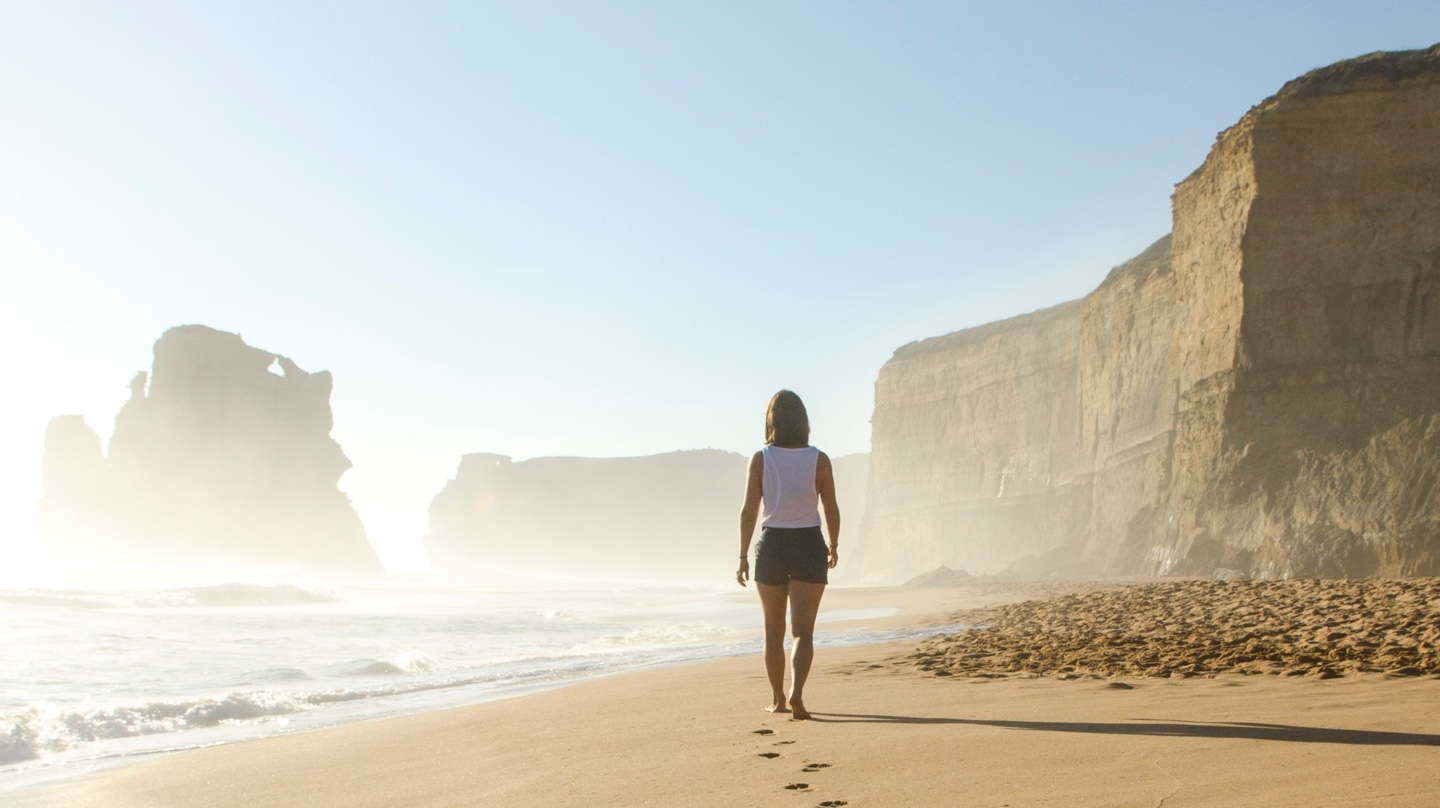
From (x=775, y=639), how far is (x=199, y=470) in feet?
226

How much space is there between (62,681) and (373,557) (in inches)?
2619

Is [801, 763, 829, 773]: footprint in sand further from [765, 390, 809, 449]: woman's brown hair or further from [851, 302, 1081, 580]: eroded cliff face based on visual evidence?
[851, 302, 1081, 580]: eroded cliff face

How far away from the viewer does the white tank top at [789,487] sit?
Answer: 4816 millimetres

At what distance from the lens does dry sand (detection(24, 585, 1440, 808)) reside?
2789mm

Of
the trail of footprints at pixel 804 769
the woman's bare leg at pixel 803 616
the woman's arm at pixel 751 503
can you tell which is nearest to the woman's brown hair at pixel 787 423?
the woman's arm at pixel 751 503

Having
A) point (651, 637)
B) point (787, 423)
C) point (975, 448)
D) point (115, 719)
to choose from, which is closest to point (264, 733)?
point (115, 719)

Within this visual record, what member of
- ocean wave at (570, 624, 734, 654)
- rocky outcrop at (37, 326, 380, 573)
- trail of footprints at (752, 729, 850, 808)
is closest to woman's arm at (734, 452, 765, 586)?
trail of footprints at (752, 729, 850, 808)

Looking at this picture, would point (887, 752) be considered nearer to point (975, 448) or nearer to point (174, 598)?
point (174, 598)

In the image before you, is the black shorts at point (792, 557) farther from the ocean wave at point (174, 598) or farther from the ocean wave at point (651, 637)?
the ocean wave at point (174, 598)

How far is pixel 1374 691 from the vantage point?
13.7 ft

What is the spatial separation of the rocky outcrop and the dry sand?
215 feet

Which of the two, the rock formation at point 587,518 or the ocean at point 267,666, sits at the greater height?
the rock formation at point 587,518

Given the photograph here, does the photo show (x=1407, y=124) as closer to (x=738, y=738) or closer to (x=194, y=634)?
(x=738, y=738)

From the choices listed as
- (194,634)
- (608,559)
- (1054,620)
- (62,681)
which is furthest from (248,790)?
(608,559)
